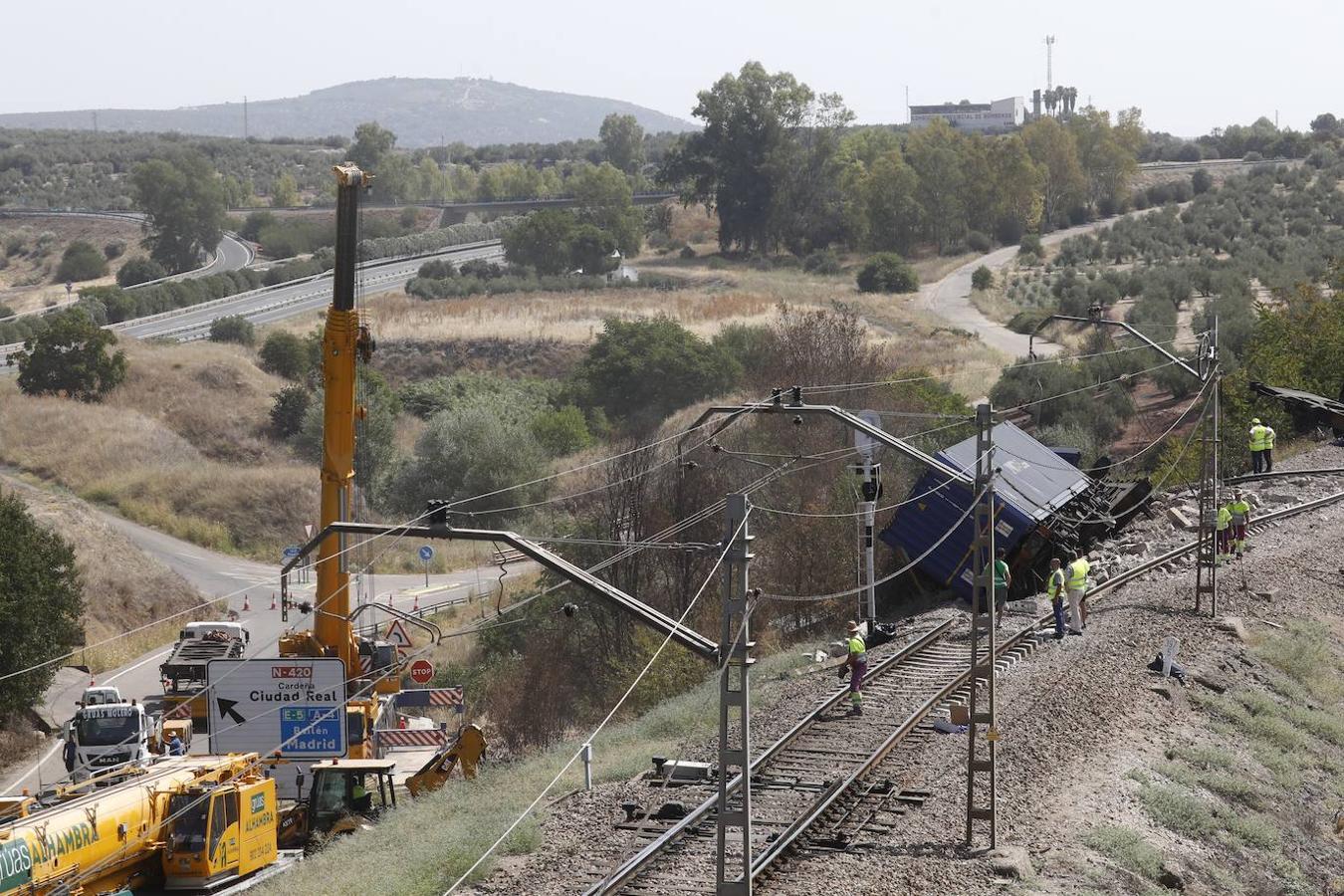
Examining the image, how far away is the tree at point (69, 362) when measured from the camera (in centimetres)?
7106

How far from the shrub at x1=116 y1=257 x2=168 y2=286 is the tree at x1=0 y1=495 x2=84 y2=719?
9307cm

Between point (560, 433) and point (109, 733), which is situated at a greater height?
point (560, 433)

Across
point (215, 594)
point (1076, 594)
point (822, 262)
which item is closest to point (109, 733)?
point (1076, 594)

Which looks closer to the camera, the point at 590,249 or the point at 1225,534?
the point at 1225,534

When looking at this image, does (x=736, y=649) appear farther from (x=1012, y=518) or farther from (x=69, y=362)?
(x=69, y=362)

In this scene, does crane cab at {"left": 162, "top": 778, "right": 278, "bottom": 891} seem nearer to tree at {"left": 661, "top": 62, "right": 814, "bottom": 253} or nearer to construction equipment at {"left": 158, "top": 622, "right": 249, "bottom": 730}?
construction equipment at {"left": 158, "top": 622, "right": 249, "bottom": 730}

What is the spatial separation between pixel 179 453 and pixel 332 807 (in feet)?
153

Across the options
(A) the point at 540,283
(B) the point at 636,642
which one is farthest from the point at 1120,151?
(B) the point at 636,642

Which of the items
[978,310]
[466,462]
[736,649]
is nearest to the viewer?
[736,649]

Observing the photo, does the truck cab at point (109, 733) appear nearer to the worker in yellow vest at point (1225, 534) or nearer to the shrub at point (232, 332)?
the worker in yellow vest at point (1225, 534)

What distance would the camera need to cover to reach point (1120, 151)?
459 ft

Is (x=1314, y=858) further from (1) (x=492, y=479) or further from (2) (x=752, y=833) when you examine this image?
(1) (x=492, y=479)

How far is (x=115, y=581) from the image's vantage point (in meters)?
47.6

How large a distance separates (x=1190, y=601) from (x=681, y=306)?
216 feet
